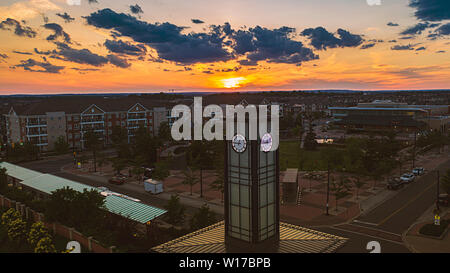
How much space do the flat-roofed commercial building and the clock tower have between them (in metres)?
120

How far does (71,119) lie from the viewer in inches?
4183

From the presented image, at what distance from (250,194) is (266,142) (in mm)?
3963

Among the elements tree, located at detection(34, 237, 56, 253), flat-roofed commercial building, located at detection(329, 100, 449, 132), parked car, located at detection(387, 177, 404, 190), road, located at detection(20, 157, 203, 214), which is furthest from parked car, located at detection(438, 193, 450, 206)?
flat-roofed commercial building, located at detection(329, 100, 449, 132)

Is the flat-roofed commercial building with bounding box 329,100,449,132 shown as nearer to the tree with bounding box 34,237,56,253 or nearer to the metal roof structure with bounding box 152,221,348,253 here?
the metal roof structure with bounding box 152,221,348,253

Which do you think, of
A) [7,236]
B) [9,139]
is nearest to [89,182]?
[7,236]

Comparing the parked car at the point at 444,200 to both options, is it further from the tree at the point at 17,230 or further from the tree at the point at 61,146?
the tree at the point at 61,146

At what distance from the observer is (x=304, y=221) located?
44562 millimetres

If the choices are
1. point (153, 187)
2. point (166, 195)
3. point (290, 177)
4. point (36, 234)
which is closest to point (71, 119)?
point (153, 187)

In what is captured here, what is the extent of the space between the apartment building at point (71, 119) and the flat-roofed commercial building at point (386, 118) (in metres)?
83.9

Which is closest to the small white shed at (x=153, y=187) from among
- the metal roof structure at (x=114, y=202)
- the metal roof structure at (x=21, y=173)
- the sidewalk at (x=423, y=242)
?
the metal roof structure at (x=114, y=202)

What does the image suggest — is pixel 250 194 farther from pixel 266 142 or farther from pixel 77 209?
pixel 77 209

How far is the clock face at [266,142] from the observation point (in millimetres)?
24797

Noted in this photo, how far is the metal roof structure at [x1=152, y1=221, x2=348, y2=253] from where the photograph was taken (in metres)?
24.5
